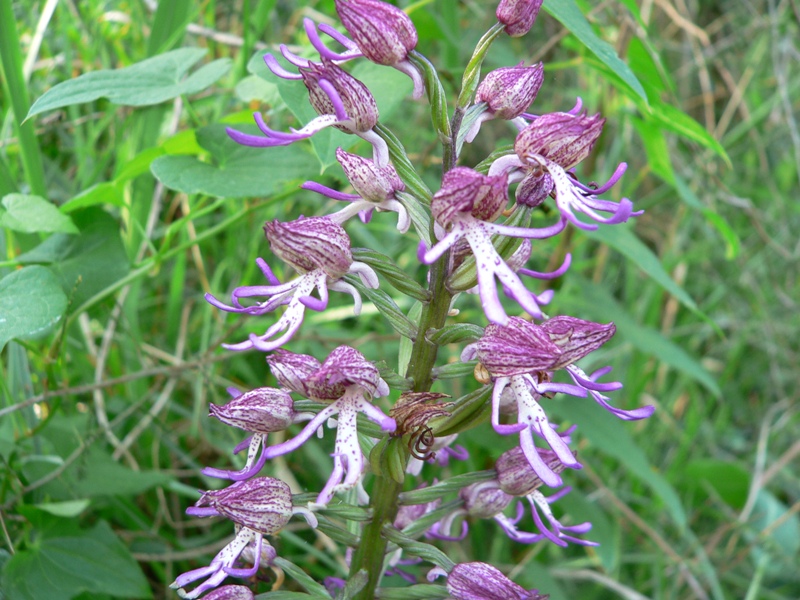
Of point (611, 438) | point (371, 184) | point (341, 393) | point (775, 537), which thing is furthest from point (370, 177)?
point (775, 537)

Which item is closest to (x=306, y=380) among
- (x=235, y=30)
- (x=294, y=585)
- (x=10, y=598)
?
(x=10, y=598)

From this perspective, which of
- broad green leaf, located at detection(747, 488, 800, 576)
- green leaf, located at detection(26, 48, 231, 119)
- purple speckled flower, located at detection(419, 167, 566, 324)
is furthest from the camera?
broad green leaf, located at detection(747, 488, 800, 576)

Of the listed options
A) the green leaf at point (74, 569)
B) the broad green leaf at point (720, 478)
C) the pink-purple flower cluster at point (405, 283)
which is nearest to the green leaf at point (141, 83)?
the pink-purple flower cluster at point (405, 283)

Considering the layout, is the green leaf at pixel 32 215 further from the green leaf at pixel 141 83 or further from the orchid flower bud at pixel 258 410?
the orchid flower bud at pixel 258 410

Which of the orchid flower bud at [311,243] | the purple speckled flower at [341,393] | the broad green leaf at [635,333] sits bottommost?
the broad green leaf at [635,333]

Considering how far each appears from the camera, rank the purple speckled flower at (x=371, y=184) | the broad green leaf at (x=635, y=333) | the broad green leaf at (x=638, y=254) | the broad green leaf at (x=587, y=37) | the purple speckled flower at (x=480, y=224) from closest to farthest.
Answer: the purple speckled flower at (x=480, y=224) → the purple speckled flower at (x=371, y=184) → the broad green leaf at (x=587, y=37) → the broad green leaf at (x=638, y=254) → the broad green leaf at (x=635, y=333)

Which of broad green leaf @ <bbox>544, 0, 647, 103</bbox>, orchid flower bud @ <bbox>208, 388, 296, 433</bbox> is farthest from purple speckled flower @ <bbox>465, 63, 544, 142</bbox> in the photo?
orchid flower bud @ <bbox>208, 388, 296, 433</bbox>

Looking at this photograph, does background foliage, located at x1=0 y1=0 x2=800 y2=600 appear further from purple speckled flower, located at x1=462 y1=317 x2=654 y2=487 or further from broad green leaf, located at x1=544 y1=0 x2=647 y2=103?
purple speckled flower, located at x1=462 y1=317 x2=654 y2=487
